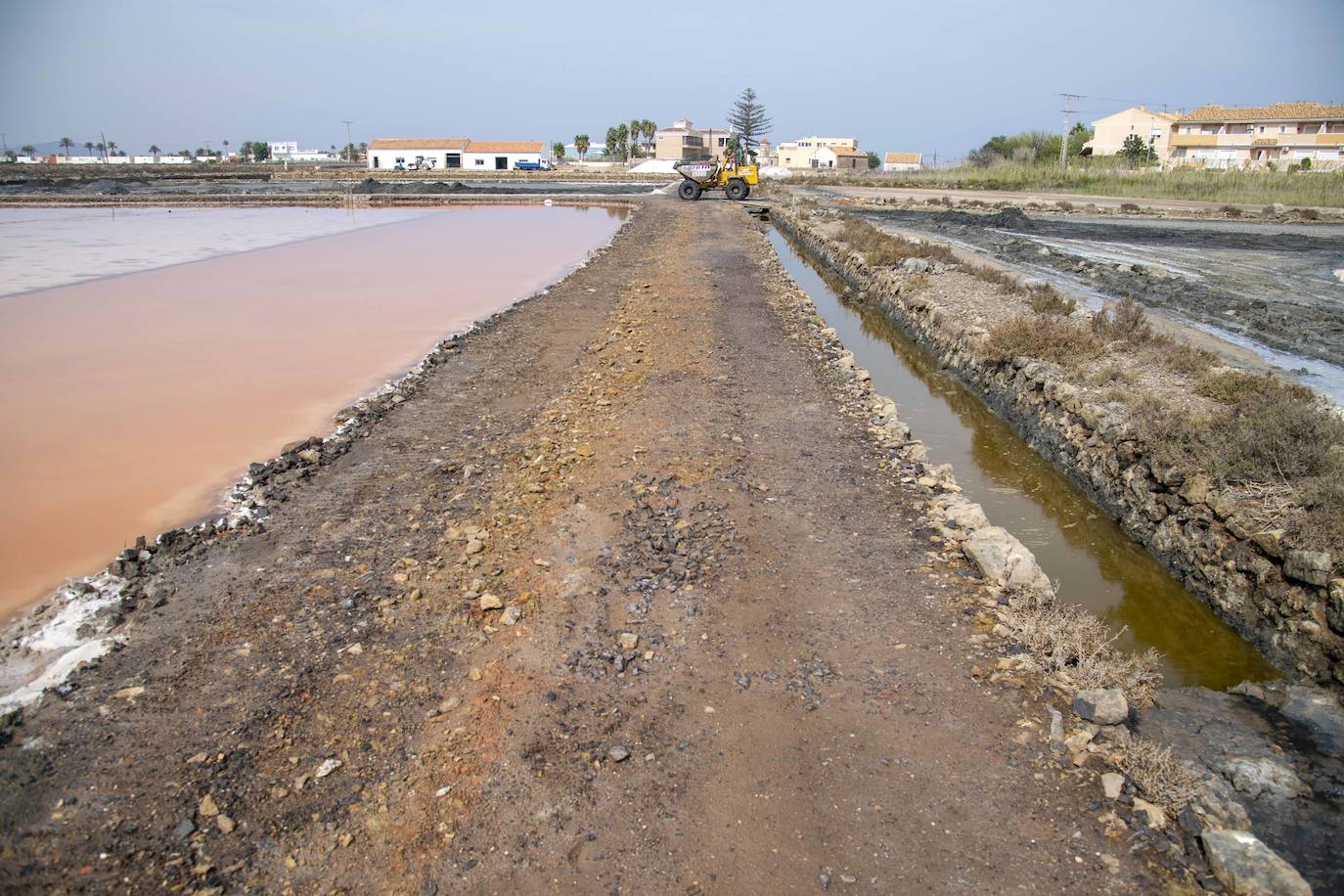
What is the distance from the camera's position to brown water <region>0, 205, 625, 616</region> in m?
6.84

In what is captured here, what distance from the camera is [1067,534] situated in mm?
7418

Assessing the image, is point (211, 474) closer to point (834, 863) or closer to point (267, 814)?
point (267, 814)

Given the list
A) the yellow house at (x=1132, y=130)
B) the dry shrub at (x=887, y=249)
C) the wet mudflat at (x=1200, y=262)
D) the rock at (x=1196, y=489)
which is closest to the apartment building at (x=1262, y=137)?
the yellow house at (x=1132, y=130)

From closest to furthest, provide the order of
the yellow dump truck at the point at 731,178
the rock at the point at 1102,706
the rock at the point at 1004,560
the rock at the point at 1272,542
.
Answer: the rock at the point at 1102,706 < the rock at the point at 1004,560 < the rock at the point at 1272,542 < the yellow dump truck at the point at 731,178

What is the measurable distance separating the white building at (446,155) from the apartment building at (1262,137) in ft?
218

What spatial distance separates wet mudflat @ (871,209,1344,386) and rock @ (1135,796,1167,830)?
10371 millimetres

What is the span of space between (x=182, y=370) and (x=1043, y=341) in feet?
38.3

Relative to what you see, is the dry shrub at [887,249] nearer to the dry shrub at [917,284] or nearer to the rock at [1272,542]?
the dry shrub at [917,284]

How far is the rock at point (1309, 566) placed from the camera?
520cm

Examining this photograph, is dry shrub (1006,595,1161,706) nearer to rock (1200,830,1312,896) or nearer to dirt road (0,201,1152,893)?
dirt road (0,201,1152,893)

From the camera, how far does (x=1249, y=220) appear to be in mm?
33438

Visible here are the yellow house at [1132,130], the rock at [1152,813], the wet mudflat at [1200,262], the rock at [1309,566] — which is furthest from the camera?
the yellow house at [1132,130]

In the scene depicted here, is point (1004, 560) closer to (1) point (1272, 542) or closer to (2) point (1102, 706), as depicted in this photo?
(2) point (1102, 706)

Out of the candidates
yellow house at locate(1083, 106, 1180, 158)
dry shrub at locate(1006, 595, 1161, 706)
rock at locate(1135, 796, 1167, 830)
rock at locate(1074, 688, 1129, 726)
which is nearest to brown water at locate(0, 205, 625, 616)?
dry shrub at locate(1006, 595, 1161, 706)
